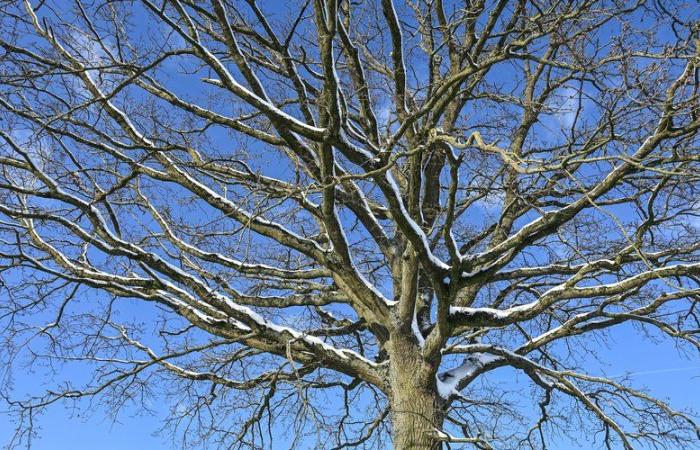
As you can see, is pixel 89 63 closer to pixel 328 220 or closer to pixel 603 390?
pixel 328 220

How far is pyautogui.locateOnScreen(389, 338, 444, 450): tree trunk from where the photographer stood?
620cm

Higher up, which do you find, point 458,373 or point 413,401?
point 458,373

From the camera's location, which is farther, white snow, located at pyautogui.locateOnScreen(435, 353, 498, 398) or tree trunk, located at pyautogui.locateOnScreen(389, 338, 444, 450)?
white snow, located at pyautogui.locateOnScreen(435, 353, 498, 398)

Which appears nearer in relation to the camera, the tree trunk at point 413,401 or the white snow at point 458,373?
the tree trunk at point 413,401

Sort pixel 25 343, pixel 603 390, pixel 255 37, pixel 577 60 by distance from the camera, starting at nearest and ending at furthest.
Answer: pixel 577 60 < pixel 255 37 < pixel 603 390 < pixel 25 343

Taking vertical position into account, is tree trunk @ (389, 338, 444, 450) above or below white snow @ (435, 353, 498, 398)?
below

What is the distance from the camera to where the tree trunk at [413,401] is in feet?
20.3

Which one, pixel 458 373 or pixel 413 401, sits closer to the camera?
pixel 413 401

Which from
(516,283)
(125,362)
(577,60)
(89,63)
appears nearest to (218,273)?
(125,362)

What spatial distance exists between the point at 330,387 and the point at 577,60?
17.4 feet

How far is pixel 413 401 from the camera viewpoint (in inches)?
254

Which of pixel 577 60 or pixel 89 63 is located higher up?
pixel 89 63

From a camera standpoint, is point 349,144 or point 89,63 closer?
point 349,144

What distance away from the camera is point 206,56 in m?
5.52
